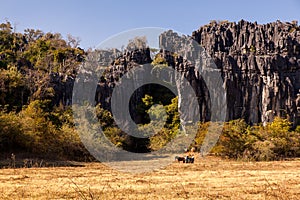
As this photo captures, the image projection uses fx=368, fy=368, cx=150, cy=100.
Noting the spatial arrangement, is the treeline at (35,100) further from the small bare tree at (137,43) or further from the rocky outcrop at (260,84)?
the rocky outcrop at (260,84)

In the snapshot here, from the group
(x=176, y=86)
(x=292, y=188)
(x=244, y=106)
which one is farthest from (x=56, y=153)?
(x=244, y=106)

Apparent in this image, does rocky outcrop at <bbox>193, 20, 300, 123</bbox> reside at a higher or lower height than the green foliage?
higher

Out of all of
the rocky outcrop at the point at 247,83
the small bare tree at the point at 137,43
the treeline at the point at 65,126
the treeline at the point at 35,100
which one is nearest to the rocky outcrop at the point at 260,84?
the rocky outcrop at the point at 247,83

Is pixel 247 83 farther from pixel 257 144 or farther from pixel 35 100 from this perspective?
pixel 35 100

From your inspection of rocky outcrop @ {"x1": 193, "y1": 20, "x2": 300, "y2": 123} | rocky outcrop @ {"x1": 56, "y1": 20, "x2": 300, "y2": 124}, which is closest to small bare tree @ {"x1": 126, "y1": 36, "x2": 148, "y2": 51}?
rocky outcrop @ {"x1": 56, "y1": 20, "x2": 300, "y2": 124}

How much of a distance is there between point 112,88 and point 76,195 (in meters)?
26.3

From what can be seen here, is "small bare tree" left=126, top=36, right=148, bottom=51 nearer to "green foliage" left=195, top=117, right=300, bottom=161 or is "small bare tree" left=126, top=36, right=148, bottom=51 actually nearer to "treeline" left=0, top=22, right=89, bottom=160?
"treeline" left=0, top=22, right=89, bottom=160

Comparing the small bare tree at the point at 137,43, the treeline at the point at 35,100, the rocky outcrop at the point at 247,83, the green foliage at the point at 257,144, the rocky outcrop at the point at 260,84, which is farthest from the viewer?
the small bare tree at the point at 137,43

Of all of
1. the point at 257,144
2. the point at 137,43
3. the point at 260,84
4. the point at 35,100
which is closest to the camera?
the point at 257,144

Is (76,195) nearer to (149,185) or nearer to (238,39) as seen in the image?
(149,185)

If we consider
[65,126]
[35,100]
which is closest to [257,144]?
[65,126]

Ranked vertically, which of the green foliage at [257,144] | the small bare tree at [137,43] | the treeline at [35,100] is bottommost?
the green foliage at [257,144]

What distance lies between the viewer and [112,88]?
34375mm

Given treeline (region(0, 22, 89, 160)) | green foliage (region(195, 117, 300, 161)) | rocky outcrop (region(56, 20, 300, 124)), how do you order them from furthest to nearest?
rocky outcrop (region(56, 20, 300, 124))
green foliage (region(195, 117, 300, 161))
treeline (region(0, 22, 89, 160))
